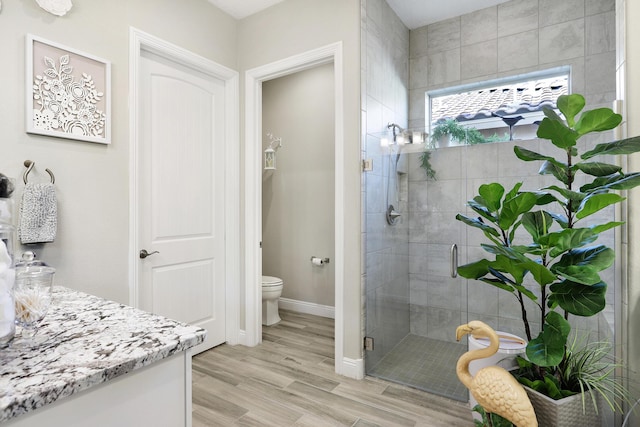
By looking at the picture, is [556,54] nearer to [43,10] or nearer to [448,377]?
[448,377]

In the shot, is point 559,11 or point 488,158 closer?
point 488,158

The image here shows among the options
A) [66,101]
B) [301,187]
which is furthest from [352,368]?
[66,101]

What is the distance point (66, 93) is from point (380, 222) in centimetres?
208

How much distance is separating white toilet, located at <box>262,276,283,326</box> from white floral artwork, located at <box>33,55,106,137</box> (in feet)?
6.49

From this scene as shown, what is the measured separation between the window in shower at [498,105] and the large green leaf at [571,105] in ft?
2.98

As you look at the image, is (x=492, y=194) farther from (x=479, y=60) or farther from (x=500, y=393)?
(x=479, y=60)

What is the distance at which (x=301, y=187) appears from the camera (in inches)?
153

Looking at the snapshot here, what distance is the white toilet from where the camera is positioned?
11.2 feet

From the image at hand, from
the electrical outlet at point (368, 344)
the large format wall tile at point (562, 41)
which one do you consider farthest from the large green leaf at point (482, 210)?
the large format wall tile at point (562, 41)

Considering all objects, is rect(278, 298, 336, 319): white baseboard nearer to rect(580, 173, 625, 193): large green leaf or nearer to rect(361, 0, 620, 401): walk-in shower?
rect(361, 0, 620, 401): walk-in shower

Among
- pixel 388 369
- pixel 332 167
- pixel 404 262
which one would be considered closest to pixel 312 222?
pixel 332 167

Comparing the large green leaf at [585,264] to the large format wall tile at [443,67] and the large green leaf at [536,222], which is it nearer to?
the large green leaf at [536,222]

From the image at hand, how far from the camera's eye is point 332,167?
3.68 metres

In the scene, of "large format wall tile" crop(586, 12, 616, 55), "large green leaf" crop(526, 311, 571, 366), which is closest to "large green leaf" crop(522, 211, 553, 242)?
"large green leaf" crop(526, 311, 571, 366)
